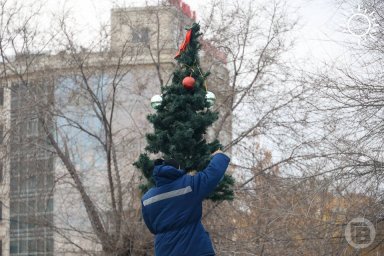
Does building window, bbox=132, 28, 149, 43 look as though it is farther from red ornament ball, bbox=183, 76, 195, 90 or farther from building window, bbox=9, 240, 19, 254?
building window, bbox=9, 240, 19, 254

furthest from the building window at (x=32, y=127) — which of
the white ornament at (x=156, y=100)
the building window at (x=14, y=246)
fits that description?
the white ornament at (x=156, y=100)

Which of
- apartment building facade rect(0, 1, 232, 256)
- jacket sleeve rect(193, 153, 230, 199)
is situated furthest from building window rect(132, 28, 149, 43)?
jacket sleeve rect(193, 153, 230, 199)

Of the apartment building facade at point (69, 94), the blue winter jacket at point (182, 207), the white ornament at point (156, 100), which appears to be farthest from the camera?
the apartment building facade at point (69, 94)

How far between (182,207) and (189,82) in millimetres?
2143

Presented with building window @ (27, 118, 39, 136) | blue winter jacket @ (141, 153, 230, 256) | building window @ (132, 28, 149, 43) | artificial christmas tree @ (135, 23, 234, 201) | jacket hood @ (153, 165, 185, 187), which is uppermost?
building window @ (132, 28, 149, 43)

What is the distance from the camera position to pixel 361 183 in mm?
12281

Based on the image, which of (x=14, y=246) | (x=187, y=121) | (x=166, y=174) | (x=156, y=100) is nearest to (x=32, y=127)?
(x=14, y=246)

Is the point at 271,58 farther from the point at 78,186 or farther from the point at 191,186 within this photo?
the point at 191,186

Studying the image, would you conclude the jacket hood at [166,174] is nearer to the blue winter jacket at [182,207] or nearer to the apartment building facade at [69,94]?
the blue winter jacket at [182,207]

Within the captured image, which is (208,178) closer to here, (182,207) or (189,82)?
(182,207)

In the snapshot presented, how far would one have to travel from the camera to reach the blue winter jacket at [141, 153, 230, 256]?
777 centimetres

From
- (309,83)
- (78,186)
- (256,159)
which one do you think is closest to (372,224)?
(309,83)

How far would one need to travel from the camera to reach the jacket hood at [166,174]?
7.83 metres

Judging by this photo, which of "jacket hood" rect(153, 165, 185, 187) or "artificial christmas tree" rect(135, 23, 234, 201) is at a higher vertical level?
"artificial christmas tree" rect(135, 23, 234, 201)
